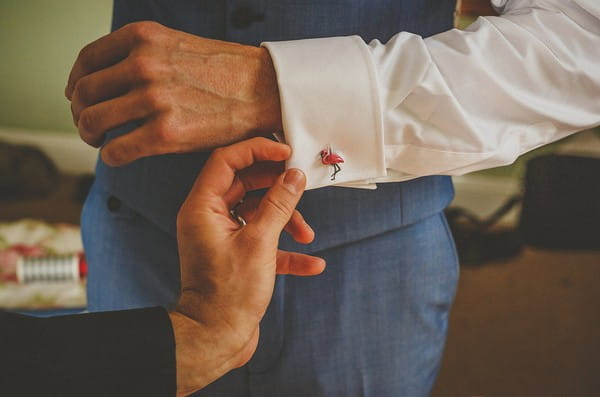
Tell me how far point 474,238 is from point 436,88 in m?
1.49

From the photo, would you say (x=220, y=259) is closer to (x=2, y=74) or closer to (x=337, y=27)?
(x=337, y=27)

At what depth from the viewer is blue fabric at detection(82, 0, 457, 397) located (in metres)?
0.84

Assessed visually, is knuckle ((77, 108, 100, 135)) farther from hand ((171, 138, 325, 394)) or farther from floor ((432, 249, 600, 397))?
floor ((432, 249, 600, 397))

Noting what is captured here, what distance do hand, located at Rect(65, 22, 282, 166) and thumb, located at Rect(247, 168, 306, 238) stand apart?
78 mm

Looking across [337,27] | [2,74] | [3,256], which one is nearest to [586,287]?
[337,27]

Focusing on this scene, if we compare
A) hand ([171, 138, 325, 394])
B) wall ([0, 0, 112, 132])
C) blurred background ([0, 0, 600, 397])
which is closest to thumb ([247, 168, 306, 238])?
hand ([171, 138, 325, 394])

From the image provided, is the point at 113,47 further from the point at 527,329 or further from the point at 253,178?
the point at 527,329

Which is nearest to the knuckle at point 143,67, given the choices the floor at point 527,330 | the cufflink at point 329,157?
the cufflink at point 329,157

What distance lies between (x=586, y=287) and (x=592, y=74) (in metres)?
1.52

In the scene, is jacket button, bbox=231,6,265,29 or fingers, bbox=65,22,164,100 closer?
fingers, bbox=65,22,164,100

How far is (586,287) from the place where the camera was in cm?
199

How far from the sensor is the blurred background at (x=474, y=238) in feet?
5.85

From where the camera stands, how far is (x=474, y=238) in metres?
2.07

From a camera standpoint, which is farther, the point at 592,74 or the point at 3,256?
the point at 3,256
